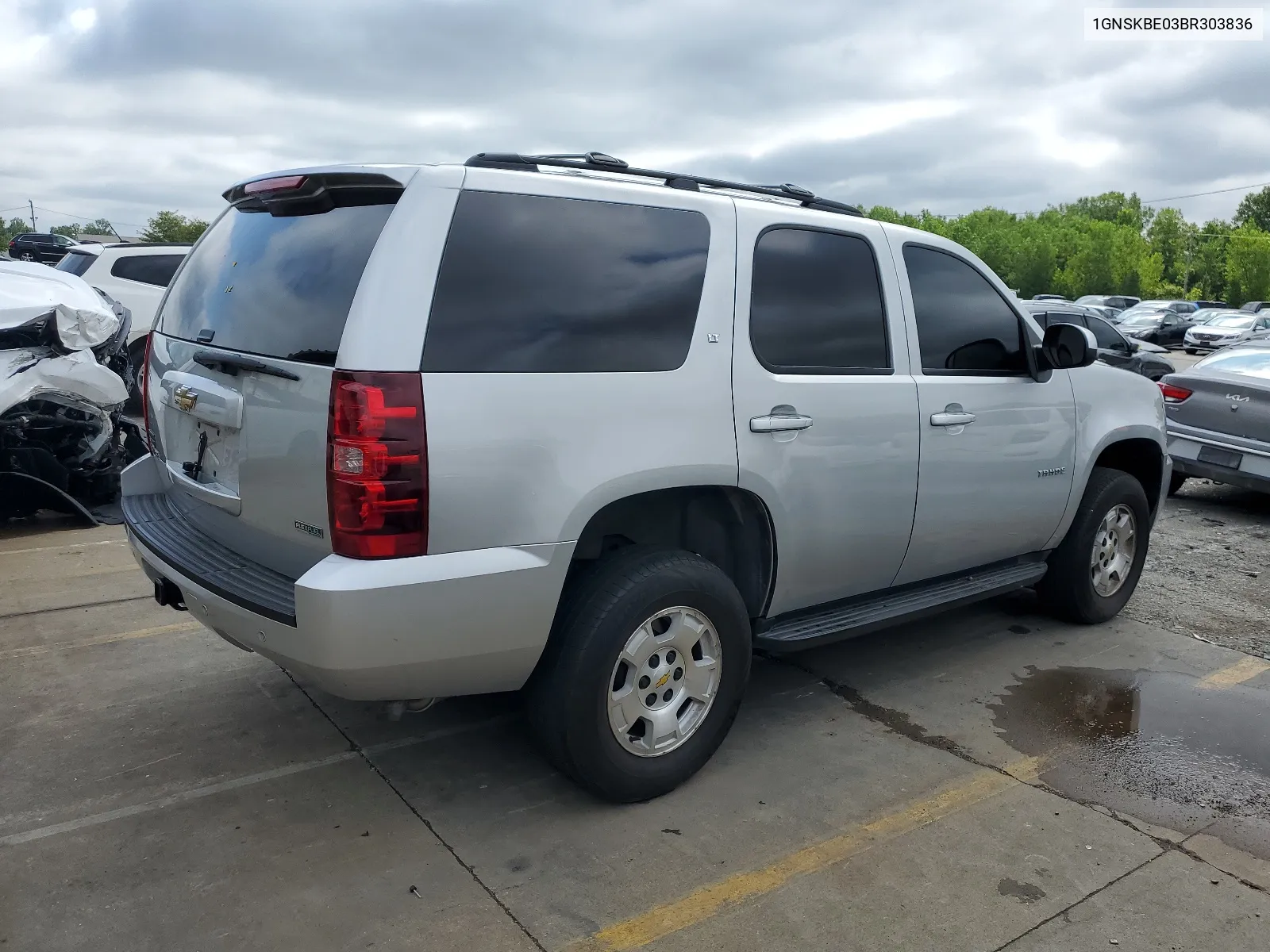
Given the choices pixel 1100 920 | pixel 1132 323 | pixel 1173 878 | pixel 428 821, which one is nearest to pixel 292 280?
pixel 428 821

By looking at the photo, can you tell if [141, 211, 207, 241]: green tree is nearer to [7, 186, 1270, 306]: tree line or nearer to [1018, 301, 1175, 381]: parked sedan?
[7, 186, 1270, 306]: tree line

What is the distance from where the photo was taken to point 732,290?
3617 mm

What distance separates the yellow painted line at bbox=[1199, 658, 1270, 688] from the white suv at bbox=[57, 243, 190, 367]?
1079 cm

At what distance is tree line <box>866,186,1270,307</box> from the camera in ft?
255

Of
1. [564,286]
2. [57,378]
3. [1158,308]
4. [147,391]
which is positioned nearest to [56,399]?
[57,378]

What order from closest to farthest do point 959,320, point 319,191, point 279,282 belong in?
1. point 319,191
2. point 279,282
3. point 959,320

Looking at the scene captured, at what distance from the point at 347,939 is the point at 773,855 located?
130 cm

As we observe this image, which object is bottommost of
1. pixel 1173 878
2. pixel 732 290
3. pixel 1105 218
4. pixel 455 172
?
pixel 1173 878

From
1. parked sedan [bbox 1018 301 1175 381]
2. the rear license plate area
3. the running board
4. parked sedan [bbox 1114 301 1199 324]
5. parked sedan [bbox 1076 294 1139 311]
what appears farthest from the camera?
parked sedan [bbox 1076 294 1139 311]

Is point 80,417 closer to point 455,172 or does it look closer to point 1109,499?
point 455,172

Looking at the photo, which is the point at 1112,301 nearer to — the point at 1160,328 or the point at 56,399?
the point at 1160,328

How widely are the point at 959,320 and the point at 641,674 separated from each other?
2245mm

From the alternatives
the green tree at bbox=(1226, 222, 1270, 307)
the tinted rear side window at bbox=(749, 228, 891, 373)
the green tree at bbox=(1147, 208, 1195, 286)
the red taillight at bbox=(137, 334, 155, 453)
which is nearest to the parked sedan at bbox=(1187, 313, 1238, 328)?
the tinted rear side window at bbox=(749, 228, 891, 373)

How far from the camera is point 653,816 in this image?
344 cm
